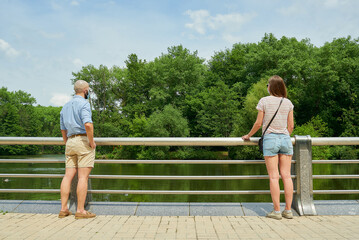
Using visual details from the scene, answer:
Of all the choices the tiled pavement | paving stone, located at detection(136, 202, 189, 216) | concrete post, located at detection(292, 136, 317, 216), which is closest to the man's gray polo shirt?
the tiled pavement

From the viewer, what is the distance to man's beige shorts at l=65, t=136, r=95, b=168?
14.3ft

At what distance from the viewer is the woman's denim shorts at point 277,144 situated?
4.25 m

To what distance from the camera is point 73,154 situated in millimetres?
4406

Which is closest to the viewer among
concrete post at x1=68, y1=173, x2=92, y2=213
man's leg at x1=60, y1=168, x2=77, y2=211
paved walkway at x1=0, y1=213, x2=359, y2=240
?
paved walkway at x1=0, y1=213, x2=359, y2=240

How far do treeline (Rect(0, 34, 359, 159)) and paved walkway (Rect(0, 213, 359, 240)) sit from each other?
31.7m

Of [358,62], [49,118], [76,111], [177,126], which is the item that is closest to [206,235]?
[76,111]

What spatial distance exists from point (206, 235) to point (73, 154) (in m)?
2.08

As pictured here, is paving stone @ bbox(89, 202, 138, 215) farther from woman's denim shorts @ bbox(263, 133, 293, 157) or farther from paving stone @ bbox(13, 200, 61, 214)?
woman's denim shorts @ bbox(263, 133, 293, 157)

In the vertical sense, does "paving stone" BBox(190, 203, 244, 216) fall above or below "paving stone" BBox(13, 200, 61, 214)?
below

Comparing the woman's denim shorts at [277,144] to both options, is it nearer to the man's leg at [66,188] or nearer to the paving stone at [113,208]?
the paving stone at [113,208]

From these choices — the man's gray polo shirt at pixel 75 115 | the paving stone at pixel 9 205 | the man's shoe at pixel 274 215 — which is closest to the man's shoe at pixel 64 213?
the paving stone at pixel 9 205

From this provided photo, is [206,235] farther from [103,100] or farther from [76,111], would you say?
[103,100]

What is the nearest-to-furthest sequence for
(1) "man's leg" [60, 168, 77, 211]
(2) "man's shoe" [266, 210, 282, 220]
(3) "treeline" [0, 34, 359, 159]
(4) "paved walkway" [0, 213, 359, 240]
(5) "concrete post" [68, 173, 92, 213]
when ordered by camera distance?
1. (4) "paved walkway" [0, 213, 359, 240]
2. (2) "man's shoe" [266, 210, 282, 220]
3. (1) "man's leg" [60, 168, 77, 211]
4. (5) "concrete post" [68, 173, 92, 213]
5. (3) "treeline" [0, 34, 359, 159]

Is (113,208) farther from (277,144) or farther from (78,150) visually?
(277,144)
